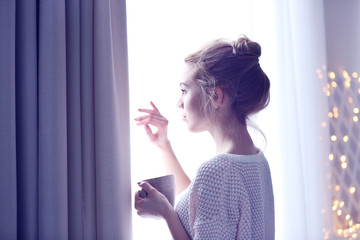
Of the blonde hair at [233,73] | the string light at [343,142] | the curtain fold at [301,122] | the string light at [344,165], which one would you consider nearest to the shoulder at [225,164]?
the blonde hair at [233,73]

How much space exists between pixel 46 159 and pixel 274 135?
0.96 metres

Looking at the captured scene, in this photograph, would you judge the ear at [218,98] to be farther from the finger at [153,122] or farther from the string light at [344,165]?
the string light at [344,165]

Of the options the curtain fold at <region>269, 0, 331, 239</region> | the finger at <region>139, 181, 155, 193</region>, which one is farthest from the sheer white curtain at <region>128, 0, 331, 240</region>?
the finger at <region>139, 181, 155, 193</region>

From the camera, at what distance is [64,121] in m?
0.93

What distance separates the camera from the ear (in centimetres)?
107

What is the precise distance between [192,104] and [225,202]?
0.30m

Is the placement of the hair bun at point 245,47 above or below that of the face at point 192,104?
above

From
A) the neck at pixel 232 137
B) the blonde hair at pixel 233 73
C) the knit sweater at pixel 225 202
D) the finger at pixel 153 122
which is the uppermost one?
the blonde hair at pixel 233 73

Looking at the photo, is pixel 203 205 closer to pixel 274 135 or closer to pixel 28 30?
pixel 28 30

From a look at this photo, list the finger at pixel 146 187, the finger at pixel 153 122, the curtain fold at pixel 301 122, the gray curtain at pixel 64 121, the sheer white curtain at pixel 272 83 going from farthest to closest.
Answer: the curtain fold at pixel 301 122 < the sheer white curtain at pixel 272 83 < the finger at pixel 153 122 < the finger at pixel 146 187 < the gray curtain at pixel 64 121

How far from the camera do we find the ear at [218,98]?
107cm

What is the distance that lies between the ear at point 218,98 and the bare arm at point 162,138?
191 millimetres

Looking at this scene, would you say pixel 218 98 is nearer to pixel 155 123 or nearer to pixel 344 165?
pixel 155 123
